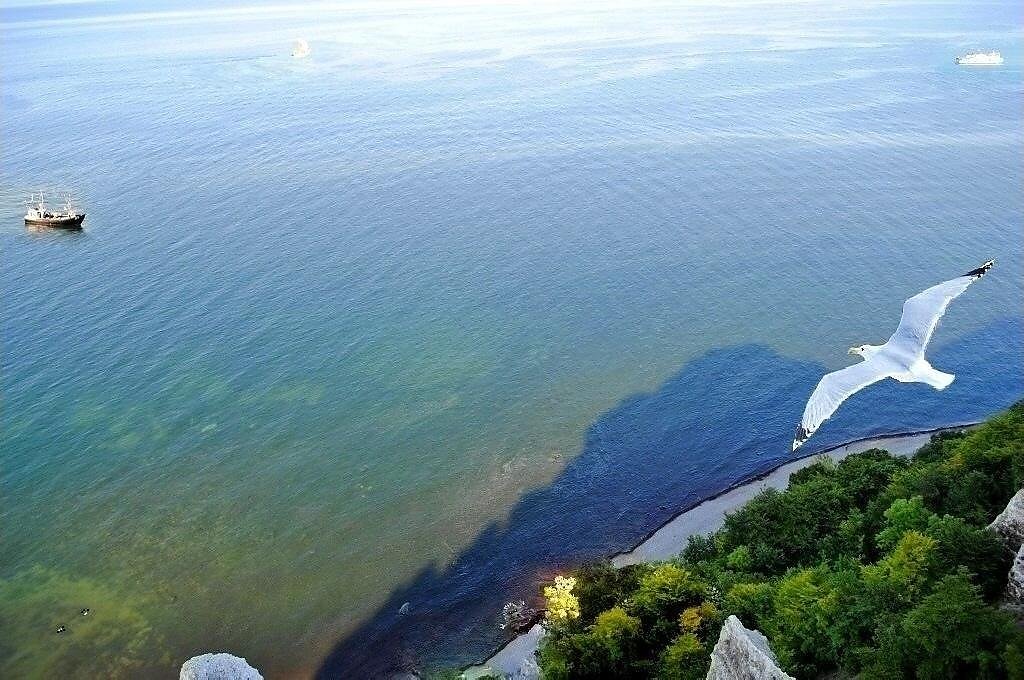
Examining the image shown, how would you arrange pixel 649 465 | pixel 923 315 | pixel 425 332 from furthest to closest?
pixel 425 332
pixel 649 465
pixel 923 315

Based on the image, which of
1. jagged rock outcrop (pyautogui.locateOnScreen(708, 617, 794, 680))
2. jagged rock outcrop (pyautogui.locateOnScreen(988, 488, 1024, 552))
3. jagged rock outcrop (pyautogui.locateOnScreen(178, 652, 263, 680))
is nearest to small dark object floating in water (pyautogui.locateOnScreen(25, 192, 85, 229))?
jagged rock outcrop (pyautogui.locateOnScreen(178, 652, 263, 680))

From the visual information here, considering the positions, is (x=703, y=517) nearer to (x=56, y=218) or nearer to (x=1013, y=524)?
(x=1013, y=524)

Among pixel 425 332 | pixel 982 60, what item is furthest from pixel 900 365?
pixel 982 60

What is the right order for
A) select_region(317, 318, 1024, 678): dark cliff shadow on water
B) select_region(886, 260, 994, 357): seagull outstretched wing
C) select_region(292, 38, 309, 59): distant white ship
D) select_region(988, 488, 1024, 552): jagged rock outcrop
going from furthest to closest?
select_region(292, 38, 309, 59): distant white ship < select_region(317, 318, 1024, 678): dark cliff shadow on water < select_region(886, 260, 994, 357): seagull outstretched wing < select_region(988, 488, 1024, 552): jagged rock outcrop

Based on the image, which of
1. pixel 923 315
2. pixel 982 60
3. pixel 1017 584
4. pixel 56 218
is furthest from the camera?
pixel 982 60

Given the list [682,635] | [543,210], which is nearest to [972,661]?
[682,635]

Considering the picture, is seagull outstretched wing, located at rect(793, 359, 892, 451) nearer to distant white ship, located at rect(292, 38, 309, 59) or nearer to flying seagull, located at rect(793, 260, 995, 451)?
flying seagull, located at rect(793, 260, 995, 451)
